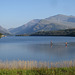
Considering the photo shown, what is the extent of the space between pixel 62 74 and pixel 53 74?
114 centimetres

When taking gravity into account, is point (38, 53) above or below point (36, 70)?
below

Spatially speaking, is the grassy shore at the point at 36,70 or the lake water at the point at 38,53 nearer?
the grassy shore at the point at 36,70

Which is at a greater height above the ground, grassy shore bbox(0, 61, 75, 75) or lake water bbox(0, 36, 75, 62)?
grassy shore bbox(0, 61, 75, 75)

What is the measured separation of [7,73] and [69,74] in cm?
787

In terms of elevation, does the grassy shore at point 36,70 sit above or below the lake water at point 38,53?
above

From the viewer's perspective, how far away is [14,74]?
20.5 meters

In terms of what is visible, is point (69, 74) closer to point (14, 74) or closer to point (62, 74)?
point (62, 74)

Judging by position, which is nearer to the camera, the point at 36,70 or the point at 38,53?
the point at 36,70

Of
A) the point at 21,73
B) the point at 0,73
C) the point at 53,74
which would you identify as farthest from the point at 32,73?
the point at 0,73

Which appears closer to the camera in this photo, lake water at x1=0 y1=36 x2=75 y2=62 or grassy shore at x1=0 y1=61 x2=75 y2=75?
grassy shore at x1=0 y1=61 x2=75 y2=75

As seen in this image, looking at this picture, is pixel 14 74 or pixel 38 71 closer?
pixel 14 74

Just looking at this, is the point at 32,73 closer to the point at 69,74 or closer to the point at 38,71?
the point at 38,71

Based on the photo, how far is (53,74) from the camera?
20.5 metres

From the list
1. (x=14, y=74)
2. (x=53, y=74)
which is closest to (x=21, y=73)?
(x=14, y=74)
